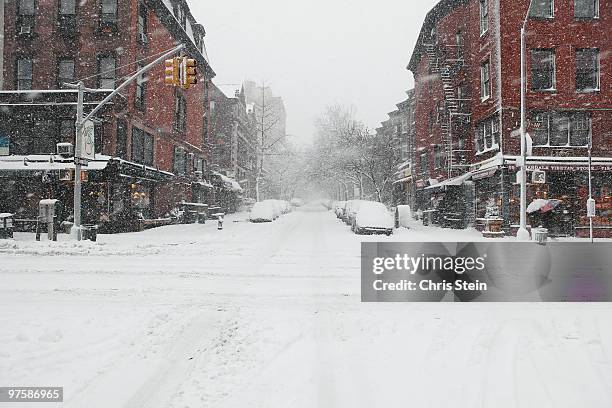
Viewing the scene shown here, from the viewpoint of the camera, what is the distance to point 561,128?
23922 millimetres

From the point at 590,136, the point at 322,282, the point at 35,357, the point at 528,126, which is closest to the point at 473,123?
the point at 528,126

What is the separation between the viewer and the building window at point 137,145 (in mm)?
26709

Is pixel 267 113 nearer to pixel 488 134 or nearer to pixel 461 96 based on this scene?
pixel 461 96

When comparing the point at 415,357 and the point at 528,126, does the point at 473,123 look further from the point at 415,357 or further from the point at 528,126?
the point at 415,357

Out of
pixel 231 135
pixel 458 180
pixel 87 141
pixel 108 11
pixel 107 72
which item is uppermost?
pixel 108 11

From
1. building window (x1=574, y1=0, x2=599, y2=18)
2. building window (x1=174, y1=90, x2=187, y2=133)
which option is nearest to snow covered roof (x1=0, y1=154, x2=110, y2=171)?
building window (x1=174, y1=90, x2=187, y2=133)

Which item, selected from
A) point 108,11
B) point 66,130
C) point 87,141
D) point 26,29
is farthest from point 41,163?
point 108,11

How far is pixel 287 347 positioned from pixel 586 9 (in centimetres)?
2629

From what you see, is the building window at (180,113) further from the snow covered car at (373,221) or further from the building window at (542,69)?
the building window at (542,69)

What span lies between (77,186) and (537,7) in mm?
23596

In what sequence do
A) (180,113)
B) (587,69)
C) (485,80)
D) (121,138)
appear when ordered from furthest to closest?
1. (180,113)
2. (485,80)
3. (121,138)
4. (587,69)

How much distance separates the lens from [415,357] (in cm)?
529

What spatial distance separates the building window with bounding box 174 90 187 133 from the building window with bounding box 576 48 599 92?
2568 cm

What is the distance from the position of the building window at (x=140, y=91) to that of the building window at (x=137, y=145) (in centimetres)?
147
